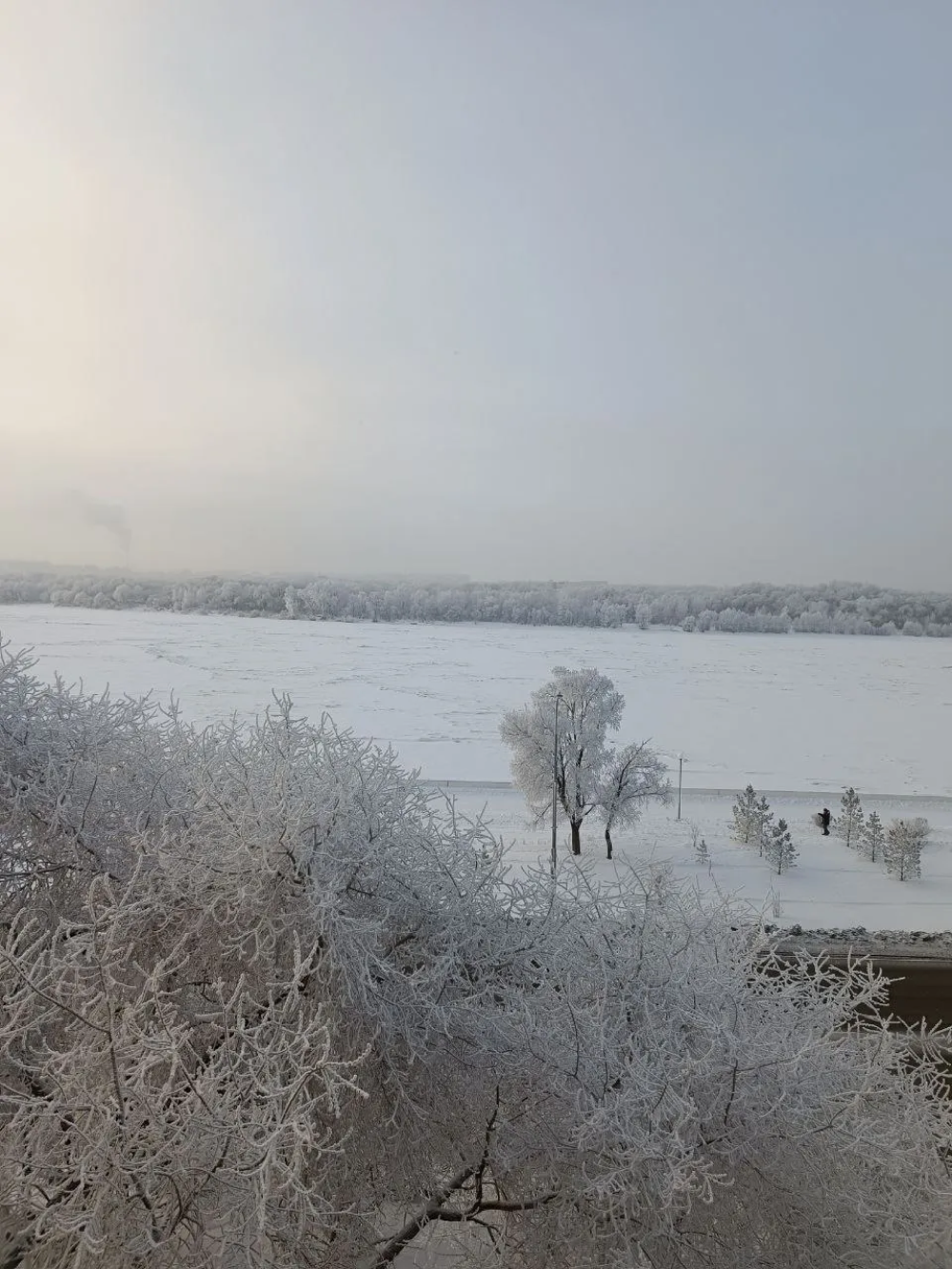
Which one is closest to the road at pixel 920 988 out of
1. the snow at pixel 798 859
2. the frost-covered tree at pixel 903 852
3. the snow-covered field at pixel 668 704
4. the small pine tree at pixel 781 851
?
the snow at pixel 798 859

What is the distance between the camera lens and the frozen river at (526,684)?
23.1 m

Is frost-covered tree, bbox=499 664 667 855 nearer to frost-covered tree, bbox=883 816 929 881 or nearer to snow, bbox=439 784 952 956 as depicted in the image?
snow, bbox=439 784 952 956

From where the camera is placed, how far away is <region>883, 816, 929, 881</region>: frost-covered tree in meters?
14.1

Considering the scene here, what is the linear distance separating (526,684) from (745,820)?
17.0 m

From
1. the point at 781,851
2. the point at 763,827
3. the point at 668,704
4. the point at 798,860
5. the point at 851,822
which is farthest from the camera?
the point at 668,704

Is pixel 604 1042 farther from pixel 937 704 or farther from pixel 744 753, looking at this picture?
pixel 937 704

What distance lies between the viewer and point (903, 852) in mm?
14141

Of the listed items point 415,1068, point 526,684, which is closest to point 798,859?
point 415,1068

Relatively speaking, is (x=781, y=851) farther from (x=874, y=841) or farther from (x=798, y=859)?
(x=874, y=841)

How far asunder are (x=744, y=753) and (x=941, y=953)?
14333 millimetres

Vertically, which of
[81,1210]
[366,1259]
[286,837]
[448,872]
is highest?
[286,837]

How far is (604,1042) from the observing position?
352cm

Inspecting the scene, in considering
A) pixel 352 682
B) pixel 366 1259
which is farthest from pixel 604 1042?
pixel 352 682

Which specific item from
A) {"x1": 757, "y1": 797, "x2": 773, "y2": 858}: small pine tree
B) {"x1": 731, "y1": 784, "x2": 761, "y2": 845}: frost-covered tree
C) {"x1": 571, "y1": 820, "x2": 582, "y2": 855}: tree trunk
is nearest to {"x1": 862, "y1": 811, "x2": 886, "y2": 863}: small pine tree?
{"x1": 757, "y1": 797, "x2": 773, "y2": 858}: small pine tree
